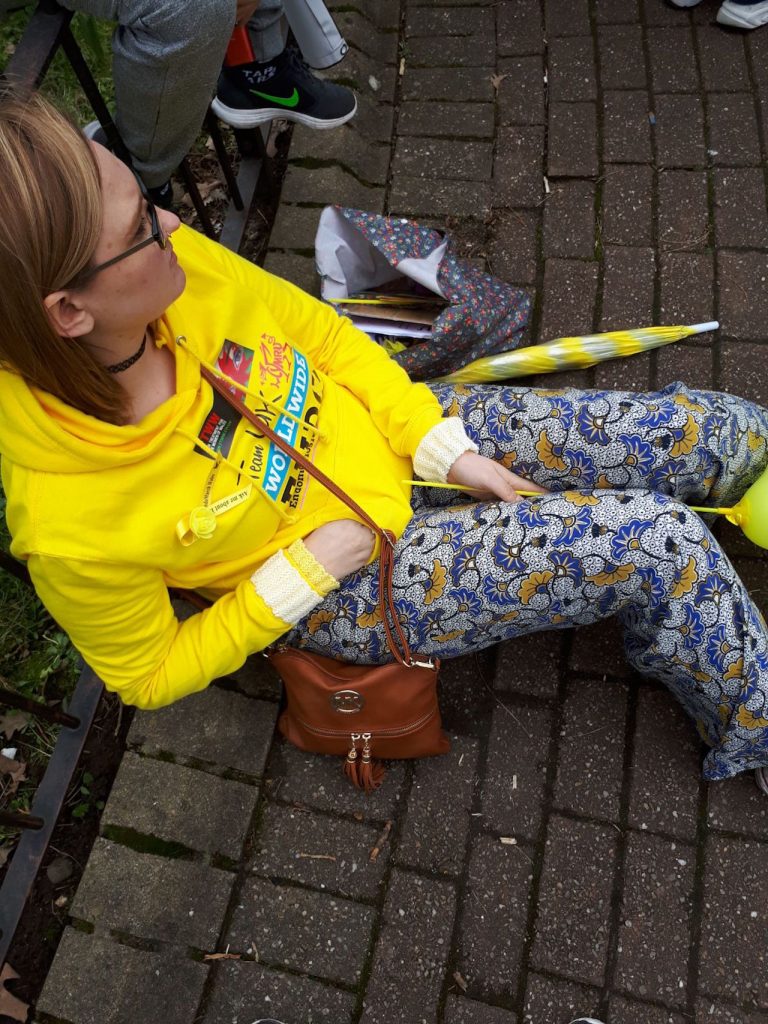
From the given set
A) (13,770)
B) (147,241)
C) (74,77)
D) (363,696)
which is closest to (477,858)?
(363,696)

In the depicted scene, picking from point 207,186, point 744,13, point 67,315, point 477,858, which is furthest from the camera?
point 207,186

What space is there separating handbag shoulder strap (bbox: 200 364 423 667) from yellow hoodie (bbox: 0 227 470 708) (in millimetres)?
40

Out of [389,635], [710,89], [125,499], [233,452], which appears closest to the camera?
[125,499]

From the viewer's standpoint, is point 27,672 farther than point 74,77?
No

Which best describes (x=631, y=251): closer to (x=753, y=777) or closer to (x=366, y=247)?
(x=366, y=247)

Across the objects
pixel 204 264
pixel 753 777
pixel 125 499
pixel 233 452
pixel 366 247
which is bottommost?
pixel 753 777

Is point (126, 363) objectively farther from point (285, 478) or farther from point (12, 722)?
point (12, 722)

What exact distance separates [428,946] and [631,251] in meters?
2.67

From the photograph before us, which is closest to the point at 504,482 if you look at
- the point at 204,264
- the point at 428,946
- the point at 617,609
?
the point at 617,609

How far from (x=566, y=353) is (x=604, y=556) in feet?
4.09

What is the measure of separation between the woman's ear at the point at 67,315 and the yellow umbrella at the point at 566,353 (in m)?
1.64

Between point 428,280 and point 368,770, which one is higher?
point 428,280

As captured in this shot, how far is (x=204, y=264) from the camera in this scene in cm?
202

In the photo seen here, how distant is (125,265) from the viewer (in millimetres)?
1561
